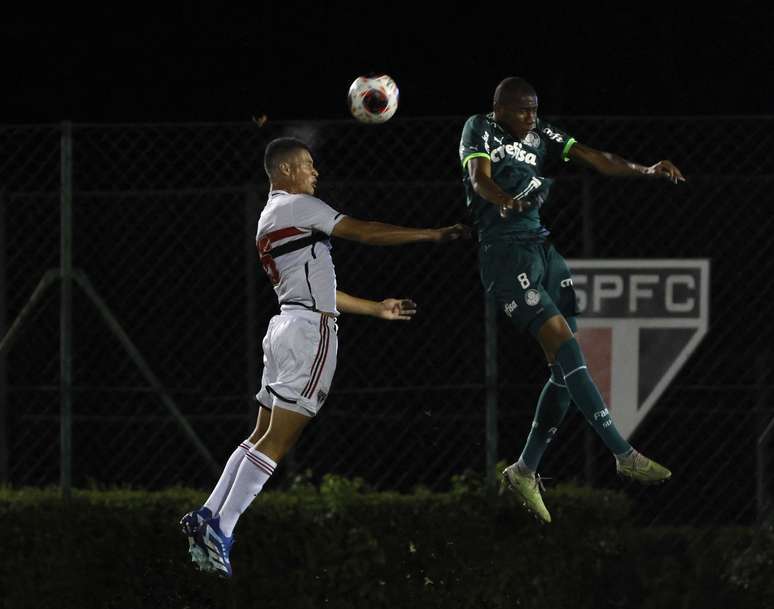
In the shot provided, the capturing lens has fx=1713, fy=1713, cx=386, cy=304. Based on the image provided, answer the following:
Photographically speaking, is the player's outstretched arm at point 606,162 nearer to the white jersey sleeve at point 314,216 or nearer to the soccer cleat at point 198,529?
the white jersey sleeve at point 314,216

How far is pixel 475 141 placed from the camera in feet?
28.7

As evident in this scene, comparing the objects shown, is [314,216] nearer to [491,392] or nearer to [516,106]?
[516,106]

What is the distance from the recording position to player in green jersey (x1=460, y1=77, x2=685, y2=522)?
345 inches

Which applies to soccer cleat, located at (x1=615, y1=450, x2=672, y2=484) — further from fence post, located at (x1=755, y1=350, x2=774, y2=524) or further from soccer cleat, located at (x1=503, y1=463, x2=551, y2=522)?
fence post, located at (x1=755, y1=350, x2=774, y2=524)

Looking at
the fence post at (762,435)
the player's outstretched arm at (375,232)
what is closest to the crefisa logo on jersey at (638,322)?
the fence post at (762,435)

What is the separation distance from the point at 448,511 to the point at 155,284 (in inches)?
102

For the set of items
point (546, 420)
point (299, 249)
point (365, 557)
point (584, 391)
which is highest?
point (299, 249)

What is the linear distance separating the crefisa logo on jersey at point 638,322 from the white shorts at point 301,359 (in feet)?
6.20

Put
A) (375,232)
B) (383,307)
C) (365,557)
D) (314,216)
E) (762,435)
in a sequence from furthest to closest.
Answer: (762,435)
(365,557)
(383,307)
(314,216)
(375,232)

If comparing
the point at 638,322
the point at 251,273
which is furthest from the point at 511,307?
the point at 251,273

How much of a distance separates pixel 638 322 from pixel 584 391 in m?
1.15

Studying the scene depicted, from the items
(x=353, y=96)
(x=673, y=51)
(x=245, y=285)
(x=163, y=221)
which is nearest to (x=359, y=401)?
(x=245, y=285)

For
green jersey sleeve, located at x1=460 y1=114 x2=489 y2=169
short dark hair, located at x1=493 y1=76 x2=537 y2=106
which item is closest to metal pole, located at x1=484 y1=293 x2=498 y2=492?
green jersey sleeve, located at x1=460 y1=114 x2=489 y2=169

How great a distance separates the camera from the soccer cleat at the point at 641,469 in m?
8.62
